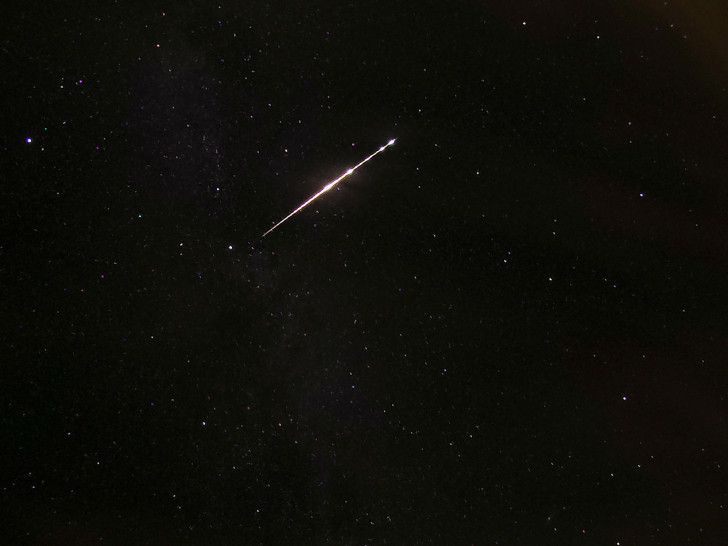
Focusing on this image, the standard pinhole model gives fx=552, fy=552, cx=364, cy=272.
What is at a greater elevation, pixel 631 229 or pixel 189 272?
pixel 189 272

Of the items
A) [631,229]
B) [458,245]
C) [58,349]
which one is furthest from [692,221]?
[58,349]

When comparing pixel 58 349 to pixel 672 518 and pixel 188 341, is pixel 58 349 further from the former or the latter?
pixel 672 518

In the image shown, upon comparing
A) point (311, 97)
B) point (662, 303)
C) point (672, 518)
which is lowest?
point (672, 518)

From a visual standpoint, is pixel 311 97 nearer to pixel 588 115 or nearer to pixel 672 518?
pixel 588 115

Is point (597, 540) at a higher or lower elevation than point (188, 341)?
lower

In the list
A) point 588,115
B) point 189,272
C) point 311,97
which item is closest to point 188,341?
point 189,272

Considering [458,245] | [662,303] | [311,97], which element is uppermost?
[311,97]
